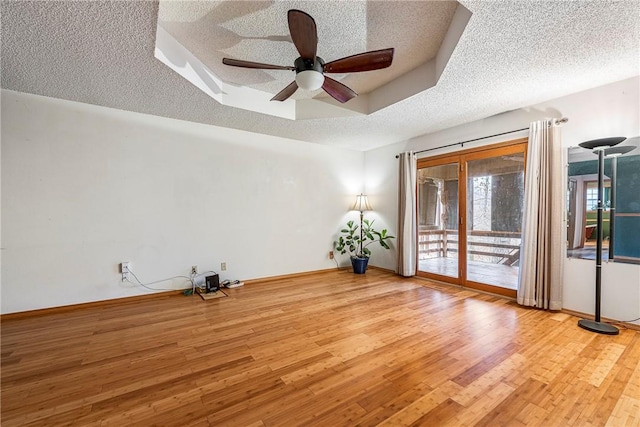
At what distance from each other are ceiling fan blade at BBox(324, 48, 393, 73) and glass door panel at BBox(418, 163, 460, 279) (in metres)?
2.69

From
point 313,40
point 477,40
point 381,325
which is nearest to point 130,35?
point 313,40

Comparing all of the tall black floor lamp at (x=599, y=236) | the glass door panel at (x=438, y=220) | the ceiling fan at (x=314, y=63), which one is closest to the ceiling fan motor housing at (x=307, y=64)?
the ceiling fan at (x=314, y=63)

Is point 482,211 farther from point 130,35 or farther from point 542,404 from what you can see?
point 130,35

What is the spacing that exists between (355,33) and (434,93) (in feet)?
3.88

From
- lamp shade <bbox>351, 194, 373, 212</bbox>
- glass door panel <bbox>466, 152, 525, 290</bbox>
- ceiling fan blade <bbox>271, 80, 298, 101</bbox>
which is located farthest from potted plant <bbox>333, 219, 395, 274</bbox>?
ceiling fan blade <bbox>271, 80, 298, 101</bbox>

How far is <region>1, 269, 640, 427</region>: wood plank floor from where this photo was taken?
1480 mm

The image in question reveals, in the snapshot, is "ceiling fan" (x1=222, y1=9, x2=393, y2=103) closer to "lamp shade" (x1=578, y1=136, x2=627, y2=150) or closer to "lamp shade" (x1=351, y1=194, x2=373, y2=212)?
"lamp shade" (x1=578, y1=136, x2=627, y2=150)

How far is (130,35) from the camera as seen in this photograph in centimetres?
199

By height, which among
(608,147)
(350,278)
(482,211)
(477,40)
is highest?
(477,40)

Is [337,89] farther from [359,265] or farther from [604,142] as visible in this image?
[359,265]

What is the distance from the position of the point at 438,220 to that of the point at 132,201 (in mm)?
4612

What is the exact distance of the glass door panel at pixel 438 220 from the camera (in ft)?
13.8

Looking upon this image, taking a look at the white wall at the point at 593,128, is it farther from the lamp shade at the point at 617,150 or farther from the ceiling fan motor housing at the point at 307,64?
the ceiling fan motor housing at the point at 307,64

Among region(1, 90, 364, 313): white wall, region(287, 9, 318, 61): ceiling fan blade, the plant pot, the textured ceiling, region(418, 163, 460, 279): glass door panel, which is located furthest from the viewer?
the plant pot
